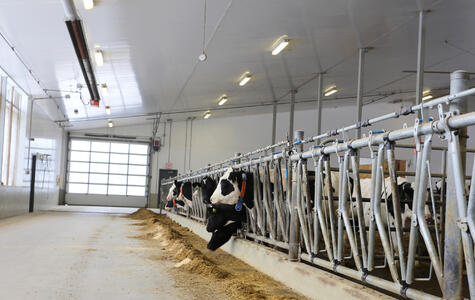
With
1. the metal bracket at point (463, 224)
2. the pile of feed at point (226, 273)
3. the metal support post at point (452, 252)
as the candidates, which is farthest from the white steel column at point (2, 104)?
the metal bracket at point (463, 224)

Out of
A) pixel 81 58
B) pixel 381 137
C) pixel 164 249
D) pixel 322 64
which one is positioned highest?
pixel 322 64

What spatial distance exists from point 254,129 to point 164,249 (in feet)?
71.4

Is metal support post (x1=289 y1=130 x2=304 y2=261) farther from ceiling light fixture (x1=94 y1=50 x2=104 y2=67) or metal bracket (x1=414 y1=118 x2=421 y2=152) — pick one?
ceiling light fixture (x1=94 y1=50 x2=104 y2=67)

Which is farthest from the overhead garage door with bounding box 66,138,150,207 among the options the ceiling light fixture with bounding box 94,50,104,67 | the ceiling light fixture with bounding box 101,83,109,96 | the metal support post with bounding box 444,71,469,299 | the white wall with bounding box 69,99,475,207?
the metal support post with bounding box 444,71,469,299

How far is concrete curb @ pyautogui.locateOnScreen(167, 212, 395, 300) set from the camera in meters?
3.52

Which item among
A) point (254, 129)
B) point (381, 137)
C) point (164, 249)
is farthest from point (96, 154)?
point (381, 137)

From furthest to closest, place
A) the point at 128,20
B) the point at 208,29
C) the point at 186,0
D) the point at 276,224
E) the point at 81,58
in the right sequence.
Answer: the point at 81,58 → the point at 208,29 → the point at 128,20 → the point at 186,0 → the point at 276,224

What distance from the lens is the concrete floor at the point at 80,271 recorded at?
14.4 ft

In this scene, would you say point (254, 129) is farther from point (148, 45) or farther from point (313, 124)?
point (148, 45)

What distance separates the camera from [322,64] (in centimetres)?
1528

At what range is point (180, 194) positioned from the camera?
12.8 m

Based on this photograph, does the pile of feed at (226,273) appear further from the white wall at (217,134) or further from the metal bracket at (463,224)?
the white wall at (217,134)

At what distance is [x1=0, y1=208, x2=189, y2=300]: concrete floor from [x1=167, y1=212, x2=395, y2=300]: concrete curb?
3.32 feet

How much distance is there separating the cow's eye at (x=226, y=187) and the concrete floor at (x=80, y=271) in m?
1.17
